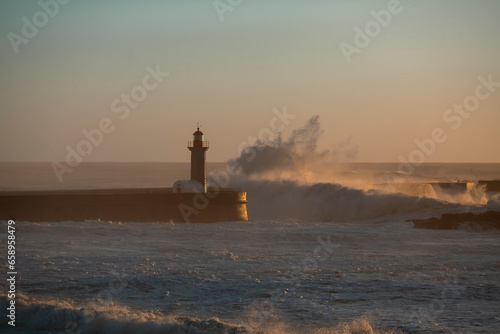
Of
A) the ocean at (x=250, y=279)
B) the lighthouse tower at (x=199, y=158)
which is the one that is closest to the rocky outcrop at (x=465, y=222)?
the ocean at (x=250, y=279)

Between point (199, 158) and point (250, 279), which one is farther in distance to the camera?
point (199, 158)

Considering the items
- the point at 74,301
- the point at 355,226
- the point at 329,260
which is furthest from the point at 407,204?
the point at 74,301

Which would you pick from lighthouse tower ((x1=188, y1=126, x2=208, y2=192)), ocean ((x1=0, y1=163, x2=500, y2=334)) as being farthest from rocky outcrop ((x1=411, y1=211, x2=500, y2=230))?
lighthouse tower ((x1=188, y1=126, x2=208, y2=192))

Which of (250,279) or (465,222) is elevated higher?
(465,222)

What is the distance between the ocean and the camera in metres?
9.34

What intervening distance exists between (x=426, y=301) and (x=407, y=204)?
61.6 feet

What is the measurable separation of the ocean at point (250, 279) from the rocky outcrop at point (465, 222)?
2.10ft

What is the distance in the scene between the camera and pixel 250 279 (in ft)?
40.4

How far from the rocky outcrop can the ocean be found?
0.64 m

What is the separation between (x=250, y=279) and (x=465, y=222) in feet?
41.7

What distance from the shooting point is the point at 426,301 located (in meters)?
10.8

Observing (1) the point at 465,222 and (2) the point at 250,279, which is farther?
(1) the point at 465,222

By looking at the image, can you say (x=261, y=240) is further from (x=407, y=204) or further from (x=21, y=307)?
(x=407, y=204)

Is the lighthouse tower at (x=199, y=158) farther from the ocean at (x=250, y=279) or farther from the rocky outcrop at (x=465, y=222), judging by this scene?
the rocky outcrop at (x=465, y=222)
